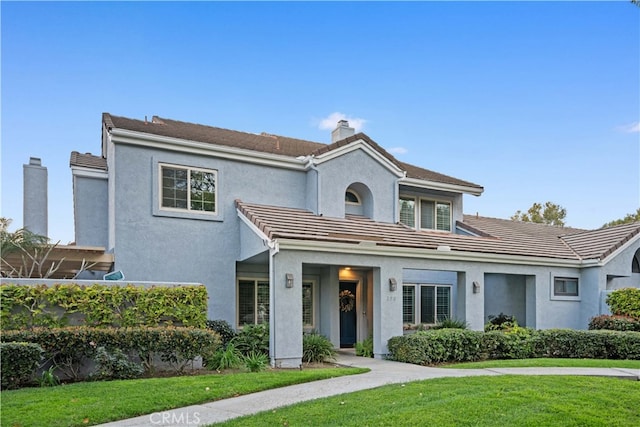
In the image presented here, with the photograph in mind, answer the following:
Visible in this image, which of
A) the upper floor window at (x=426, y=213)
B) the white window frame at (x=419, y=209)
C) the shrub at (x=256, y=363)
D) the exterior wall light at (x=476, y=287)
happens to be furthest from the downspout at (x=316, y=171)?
the shrub at (x=256, y=363)

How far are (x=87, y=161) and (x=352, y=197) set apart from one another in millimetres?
9152

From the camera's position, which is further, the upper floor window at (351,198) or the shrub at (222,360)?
the upper floor window at (351,198)

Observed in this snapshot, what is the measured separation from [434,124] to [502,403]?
53.1ft

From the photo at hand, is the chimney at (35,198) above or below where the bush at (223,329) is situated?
above

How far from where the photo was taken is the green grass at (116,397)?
6785 mm

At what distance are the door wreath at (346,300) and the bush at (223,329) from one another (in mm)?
4704

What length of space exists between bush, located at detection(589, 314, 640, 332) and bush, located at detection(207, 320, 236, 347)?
1260 centimetres

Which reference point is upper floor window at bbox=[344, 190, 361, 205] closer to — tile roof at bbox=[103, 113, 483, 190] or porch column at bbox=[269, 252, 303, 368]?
tile roof at bbox=[103, 113, 483, 190]

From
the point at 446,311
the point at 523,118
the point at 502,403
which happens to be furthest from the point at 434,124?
the point at 502,403

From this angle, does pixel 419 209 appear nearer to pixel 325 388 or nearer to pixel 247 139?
pixel 247 139

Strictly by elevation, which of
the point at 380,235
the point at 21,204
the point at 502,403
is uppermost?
the point at 21,204

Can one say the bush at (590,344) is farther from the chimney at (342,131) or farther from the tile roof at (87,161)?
the tile roof at (87,161)

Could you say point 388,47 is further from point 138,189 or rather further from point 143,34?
point 138,189

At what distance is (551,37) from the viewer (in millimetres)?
16094
